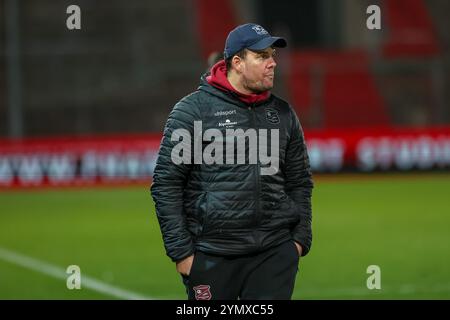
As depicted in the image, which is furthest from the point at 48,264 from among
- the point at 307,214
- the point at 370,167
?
the point at 370,167

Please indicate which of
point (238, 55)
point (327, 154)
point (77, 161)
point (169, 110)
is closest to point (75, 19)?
point (238, 55)

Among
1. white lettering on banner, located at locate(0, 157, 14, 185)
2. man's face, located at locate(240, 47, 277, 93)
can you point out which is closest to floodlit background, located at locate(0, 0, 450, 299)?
white lettering on banner, located at locate(0, 157, 14, 185)

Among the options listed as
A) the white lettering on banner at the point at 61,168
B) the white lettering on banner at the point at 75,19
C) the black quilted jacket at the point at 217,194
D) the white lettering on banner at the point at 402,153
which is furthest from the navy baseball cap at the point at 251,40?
the white lettering on banner at the point at 402,153

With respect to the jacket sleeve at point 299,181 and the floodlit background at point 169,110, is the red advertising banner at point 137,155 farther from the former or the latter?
the jacket sleeve at point 299,181

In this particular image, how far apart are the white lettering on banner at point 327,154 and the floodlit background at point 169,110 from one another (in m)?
0.03

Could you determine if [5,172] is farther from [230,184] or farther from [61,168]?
[230,184]

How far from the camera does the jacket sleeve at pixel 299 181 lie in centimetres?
646

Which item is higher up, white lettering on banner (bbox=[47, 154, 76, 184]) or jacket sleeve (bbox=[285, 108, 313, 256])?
jacket sleeve (bbox=[285, 108, 313, 256])

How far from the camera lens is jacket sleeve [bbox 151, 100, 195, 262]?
6.18m

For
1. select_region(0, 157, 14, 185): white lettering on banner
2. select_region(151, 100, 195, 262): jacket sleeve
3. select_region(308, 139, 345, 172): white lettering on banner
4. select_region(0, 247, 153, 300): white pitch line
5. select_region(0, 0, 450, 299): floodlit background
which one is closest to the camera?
select_region(151, 100, 195, 262): jacket sleeve

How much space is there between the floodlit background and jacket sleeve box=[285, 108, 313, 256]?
6.84 m

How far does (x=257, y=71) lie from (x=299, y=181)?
0.79 m

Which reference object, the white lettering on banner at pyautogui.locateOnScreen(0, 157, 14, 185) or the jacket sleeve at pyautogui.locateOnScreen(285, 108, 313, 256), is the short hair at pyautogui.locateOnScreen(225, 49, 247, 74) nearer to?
the jacket sleeve at pyautogui.locateOnScreen(285, 108, 313, 256)

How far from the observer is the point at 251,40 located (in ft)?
20.5
